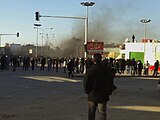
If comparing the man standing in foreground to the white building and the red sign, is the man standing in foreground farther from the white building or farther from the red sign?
the white building

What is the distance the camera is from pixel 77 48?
5389 inches

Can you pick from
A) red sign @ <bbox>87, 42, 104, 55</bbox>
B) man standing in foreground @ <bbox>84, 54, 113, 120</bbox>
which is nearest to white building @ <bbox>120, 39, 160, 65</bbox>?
red sign @ <bbox>87, 42, 104, 55</bbox>

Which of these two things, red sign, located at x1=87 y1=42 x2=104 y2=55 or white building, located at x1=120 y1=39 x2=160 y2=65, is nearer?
red sign, located at x1=87 y1=42 x2=104 y2=55

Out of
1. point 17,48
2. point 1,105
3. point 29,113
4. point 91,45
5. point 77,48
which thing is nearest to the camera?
point 29,113

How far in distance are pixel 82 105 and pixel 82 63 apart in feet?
95.4

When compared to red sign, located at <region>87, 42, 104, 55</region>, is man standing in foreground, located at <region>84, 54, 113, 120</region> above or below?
below

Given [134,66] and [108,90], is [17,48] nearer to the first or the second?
[134,66]

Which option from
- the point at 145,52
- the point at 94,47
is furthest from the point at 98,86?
the point at 145,52

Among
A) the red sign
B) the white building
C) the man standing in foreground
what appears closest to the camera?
the man standing in foreground

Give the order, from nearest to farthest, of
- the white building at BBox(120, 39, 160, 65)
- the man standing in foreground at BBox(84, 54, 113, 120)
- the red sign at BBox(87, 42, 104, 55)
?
1. the man standing in foreground at BBox(84, 54, 113, 120)
2. the red sign at BBox(87, 42, 104, 55)
3. the white building at BBox(120, 39, 160, 65)

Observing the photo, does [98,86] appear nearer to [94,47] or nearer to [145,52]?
[94,47]

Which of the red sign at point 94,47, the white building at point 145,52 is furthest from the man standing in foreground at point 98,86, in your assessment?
the white building at point 145,52

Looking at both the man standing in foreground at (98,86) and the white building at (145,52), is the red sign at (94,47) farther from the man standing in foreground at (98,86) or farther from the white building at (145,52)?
the man standing in foreground at (98,86)

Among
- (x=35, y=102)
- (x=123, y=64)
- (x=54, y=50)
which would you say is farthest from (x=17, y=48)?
(x=35, y=102)
